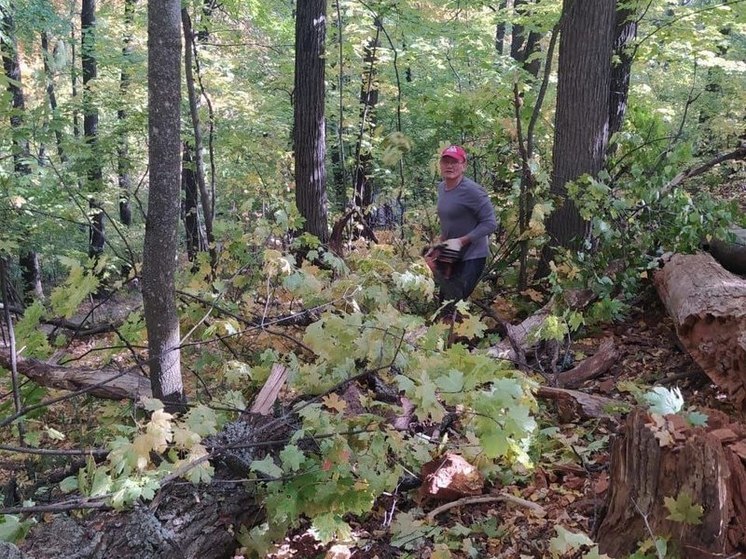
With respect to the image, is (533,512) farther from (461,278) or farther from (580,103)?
(580,103)

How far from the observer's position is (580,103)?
625 cm

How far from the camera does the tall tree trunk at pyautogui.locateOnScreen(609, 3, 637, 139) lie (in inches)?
275

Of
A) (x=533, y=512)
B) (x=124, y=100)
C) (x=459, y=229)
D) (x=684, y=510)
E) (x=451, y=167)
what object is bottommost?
(x=533, y=512)

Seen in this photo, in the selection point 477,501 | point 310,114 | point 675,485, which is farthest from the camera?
point 310,114

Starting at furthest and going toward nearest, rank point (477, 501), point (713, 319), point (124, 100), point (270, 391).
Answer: point (124, 100) → point (713, 319) → point (270, 391) → point (477, 501)

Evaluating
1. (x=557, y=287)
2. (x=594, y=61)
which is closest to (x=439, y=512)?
(x=557, y=287)

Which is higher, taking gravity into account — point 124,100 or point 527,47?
point 527,47

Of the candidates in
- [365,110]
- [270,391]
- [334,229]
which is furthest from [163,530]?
[365,110]

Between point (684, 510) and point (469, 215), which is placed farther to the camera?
point (469, 215)

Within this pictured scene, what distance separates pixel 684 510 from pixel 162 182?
2.77 metres

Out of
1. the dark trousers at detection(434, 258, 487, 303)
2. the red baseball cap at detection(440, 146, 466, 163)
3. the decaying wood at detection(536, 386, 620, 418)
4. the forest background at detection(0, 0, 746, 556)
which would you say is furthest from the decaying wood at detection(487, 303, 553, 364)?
the red baseball cap at detection(440, 146, 466, 163)

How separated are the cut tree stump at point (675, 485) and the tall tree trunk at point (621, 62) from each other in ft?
17.5

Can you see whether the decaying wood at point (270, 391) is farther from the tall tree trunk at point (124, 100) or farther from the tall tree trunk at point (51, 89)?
the tall tree trunk at point (51, 89)

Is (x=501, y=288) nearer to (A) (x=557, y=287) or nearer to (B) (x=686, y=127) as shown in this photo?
(A) (x=557, y=287)
